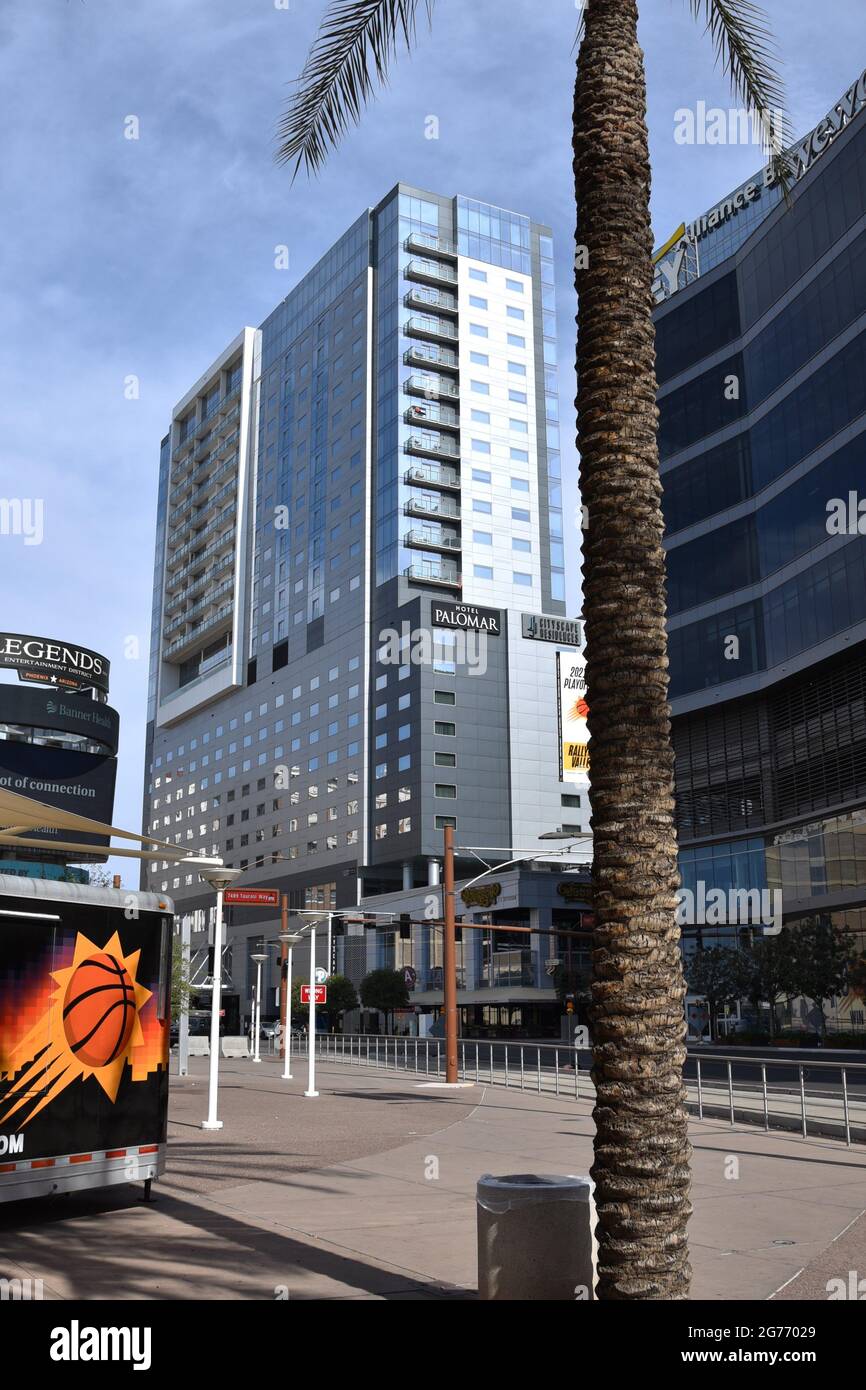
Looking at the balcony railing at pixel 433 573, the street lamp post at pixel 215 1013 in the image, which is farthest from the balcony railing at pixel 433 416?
the street lamp post at pixel 215 1013

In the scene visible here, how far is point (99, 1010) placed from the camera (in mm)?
12320

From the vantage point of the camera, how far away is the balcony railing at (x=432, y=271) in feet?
402

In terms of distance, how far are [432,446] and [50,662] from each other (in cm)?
6017

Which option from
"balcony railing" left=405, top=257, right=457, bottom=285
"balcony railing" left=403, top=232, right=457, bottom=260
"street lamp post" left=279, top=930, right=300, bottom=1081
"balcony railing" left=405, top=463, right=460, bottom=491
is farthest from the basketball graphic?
"balcony railing" left=403, top=232, right=457, bottom=260

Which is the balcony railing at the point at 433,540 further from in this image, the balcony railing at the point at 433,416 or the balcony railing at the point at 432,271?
the balcony railing at the point at 432,271

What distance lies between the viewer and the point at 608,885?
6844 millimetres

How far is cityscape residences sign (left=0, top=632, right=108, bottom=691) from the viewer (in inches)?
2680

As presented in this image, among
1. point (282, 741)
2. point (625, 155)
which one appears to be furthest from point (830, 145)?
point (282, 741)

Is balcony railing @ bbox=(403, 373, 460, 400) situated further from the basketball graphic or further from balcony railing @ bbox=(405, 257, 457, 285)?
the basketball graphic

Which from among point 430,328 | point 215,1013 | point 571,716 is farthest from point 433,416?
point 215,1013

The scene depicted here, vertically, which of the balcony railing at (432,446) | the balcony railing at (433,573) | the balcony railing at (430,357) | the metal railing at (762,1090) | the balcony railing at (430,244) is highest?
the balcony railing at (430,244)

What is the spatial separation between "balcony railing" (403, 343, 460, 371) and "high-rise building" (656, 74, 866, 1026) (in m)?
46.2

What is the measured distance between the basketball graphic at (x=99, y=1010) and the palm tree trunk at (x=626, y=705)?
6.72m

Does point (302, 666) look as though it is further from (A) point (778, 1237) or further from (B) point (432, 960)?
(A) point (778, 1237)
